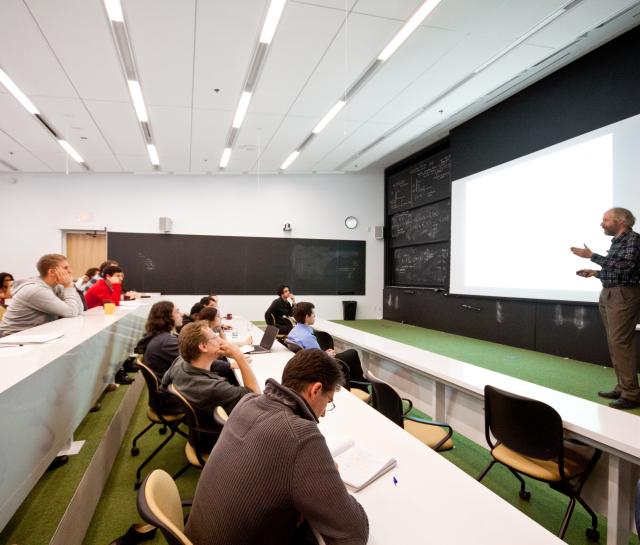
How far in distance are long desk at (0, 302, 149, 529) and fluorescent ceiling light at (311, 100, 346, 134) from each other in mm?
4373

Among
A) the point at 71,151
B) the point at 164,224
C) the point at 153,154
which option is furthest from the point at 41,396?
the point at 164,224

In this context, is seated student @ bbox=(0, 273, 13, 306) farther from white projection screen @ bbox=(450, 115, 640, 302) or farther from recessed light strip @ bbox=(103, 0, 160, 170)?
white projection screen @ bbox=(450, 115, 640, 302)

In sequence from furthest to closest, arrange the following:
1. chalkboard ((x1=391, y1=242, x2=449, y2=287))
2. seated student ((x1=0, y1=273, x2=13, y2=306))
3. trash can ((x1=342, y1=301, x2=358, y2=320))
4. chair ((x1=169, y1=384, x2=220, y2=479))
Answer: trash can ((x1=342, y1=301, x2=358, y2=320)) → chalkboard ((x1=391, y1=242, x2=449, y2=287)) → seated student ((x1=0, y1=273, x2=13, y2=306)) → chair ((x1=169, y1=384, x2=220, y2=479))

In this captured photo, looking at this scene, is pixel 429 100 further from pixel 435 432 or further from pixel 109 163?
pixel 109 163

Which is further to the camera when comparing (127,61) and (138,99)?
(138,99)

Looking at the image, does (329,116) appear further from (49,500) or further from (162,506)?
(162,506)

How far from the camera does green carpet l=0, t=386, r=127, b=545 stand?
→ 5.76 feet

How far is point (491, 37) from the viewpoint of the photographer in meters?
4.10

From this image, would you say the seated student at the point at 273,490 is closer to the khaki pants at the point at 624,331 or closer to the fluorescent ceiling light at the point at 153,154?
the khaki pants at the point at 624,331

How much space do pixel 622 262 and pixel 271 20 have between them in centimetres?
386

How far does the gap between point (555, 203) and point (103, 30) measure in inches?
224

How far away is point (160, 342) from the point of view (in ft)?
9.91

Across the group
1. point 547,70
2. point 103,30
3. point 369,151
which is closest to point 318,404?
point 103,30

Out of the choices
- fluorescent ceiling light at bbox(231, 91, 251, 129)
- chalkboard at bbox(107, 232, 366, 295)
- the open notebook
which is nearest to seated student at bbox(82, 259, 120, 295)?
fluorescent ceiling light at bbox(231, 91, 251, 129)
